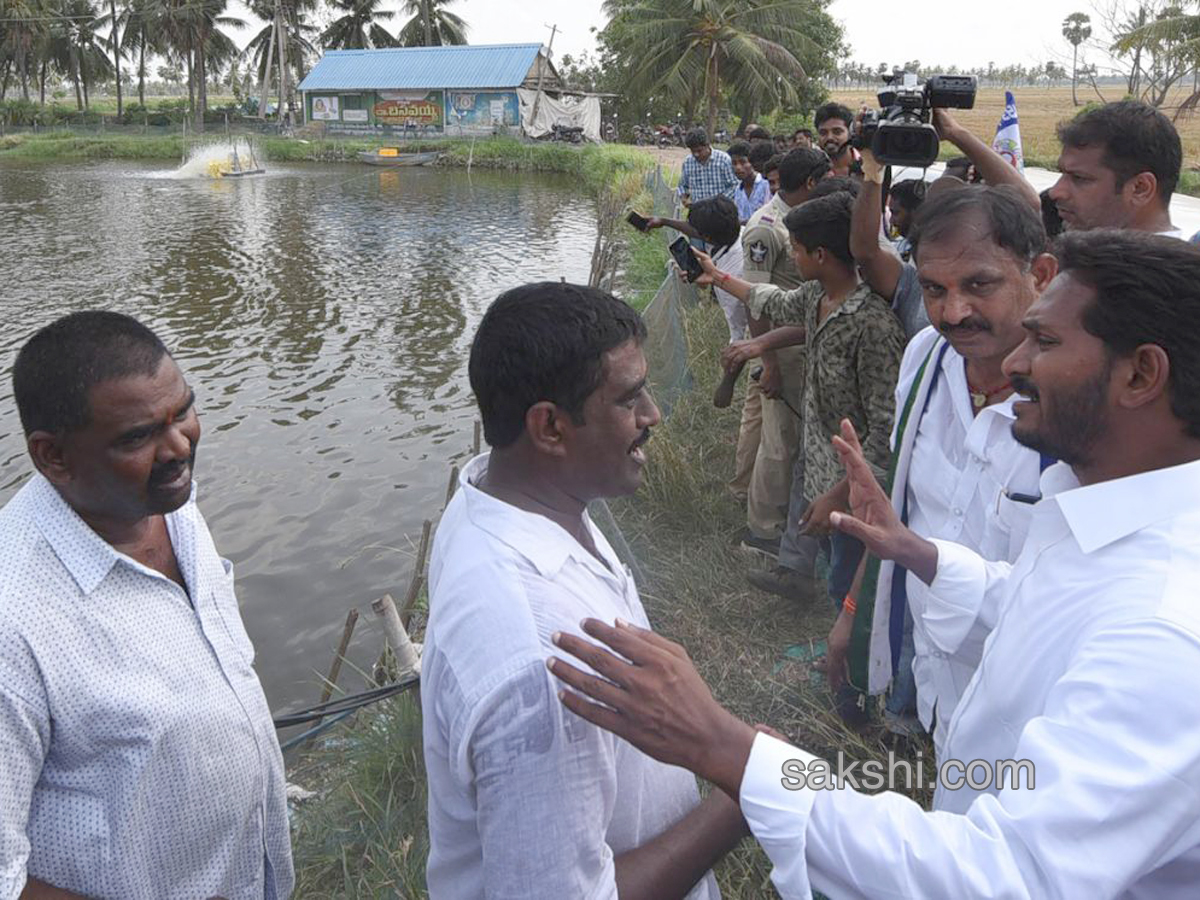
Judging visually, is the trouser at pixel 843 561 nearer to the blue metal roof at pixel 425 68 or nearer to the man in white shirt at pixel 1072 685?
the man in white shirt at pixel 1072 685

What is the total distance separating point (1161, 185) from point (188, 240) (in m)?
19.0

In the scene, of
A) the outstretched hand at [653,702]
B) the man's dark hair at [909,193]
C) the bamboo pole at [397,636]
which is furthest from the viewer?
the man's dark hair at [909,193]

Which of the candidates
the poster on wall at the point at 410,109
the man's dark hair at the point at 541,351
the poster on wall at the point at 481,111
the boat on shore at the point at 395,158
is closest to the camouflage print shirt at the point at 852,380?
the man's dark hair at the point at 541,351

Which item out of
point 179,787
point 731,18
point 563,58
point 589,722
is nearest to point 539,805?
point 589,722

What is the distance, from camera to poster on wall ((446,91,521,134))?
39.7 m

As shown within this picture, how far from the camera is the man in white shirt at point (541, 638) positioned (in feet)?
3.73

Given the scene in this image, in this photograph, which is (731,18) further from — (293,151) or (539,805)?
(539,805)

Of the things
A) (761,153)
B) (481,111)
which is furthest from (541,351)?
(481,111)

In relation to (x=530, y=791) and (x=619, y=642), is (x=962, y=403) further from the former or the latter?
(x=530, y=791)

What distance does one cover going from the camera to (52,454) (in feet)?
5.54

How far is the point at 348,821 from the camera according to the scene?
10.0ft

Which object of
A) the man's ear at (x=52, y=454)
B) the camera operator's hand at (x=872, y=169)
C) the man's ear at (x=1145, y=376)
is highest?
the camera operator's hand at (x=872, y=169)

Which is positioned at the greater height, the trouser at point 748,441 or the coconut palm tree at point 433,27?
the coconut palm tree at point 433,27

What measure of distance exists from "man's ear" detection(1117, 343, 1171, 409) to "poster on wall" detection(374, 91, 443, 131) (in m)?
43.7
